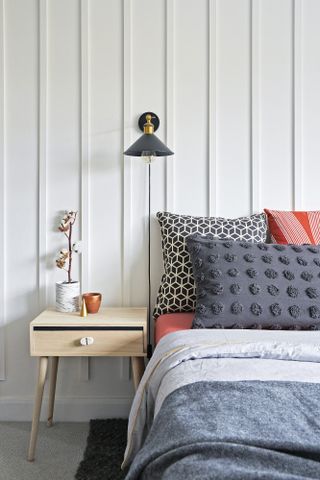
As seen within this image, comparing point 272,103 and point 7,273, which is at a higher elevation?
point 272,103

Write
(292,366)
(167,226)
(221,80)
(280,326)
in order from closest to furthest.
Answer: (292,366), (280,326), (167,226), (221,80)

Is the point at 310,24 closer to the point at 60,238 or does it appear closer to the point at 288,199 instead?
the point at 288,199

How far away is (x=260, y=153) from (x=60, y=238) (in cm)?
120

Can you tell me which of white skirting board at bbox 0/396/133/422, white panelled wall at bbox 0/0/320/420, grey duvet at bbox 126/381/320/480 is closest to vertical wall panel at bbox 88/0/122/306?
white panelled wall at bbox 0/0/320/420

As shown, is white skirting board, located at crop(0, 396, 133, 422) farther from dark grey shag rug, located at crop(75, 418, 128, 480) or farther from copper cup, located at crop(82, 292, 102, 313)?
copper cup, located at crop(82, 292, 102, 313)

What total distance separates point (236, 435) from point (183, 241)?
1.41 m

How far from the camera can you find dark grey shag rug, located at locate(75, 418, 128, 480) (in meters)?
1.81

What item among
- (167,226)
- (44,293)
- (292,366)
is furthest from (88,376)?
(292,366)

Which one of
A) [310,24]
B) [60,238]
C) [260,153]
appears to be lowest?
[60,238]

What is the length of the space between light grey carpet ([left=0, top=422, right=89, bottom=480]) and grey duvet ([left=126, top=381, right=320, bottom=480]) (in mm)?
1132

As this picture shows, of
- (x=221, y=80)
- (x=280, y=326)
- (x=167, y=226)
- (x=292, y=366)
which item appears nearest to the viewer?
(x=292, y=366)

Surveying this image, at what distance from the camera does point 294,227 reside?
219cm

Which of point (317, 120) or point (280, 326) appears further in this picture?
point (317, 120)

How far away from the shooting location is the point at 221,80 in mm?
2373
